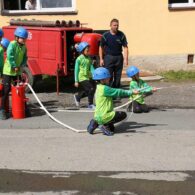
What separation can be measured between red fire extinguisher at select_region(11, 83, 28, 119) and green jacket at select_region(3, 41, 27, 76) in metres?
0.38

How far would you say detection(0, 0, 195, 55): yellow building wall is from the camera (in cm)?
1355

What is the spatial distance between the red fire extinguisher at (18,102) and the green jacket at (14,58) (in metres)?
0.38

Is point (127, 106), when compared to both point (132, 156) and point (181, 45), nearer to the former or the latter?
point (132, 156)

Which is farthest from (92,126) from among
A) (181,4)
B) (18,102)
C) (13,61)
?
(181,4)

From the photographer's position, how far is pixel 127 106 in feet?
32.1

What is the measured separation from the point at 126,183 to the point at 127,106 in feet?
13.5

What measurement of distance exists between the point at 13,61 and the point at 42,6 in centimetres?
518

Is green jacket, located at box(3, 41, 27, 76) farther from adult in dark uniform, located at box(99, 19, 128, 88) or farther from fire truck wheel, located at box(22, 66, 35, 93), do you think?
fire truck wheel, located at box(22, 66, 35, 93)

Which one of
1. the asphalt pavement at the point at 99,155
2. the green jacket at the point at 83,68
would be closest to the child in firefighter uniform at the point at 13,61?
the asphalt pavement at the point at 99,155

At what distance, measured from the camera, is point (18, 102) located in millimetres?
9086

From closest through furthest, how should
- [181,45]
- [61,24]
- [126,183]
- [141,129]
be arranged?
1. [126,183]
2. [141,129]
3. [61,24]
4. [181,45]

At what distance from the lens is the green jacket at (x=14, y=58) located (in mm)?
9094

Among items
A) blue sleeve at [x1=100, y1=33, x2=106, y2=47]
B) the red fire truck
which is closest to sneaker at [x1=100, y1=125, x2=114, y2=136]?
blue sleeve at [x1=100, y1=33, x2=106, y2=47]

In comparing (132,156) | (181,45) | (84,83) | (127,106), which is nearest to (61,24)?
(84,83)
